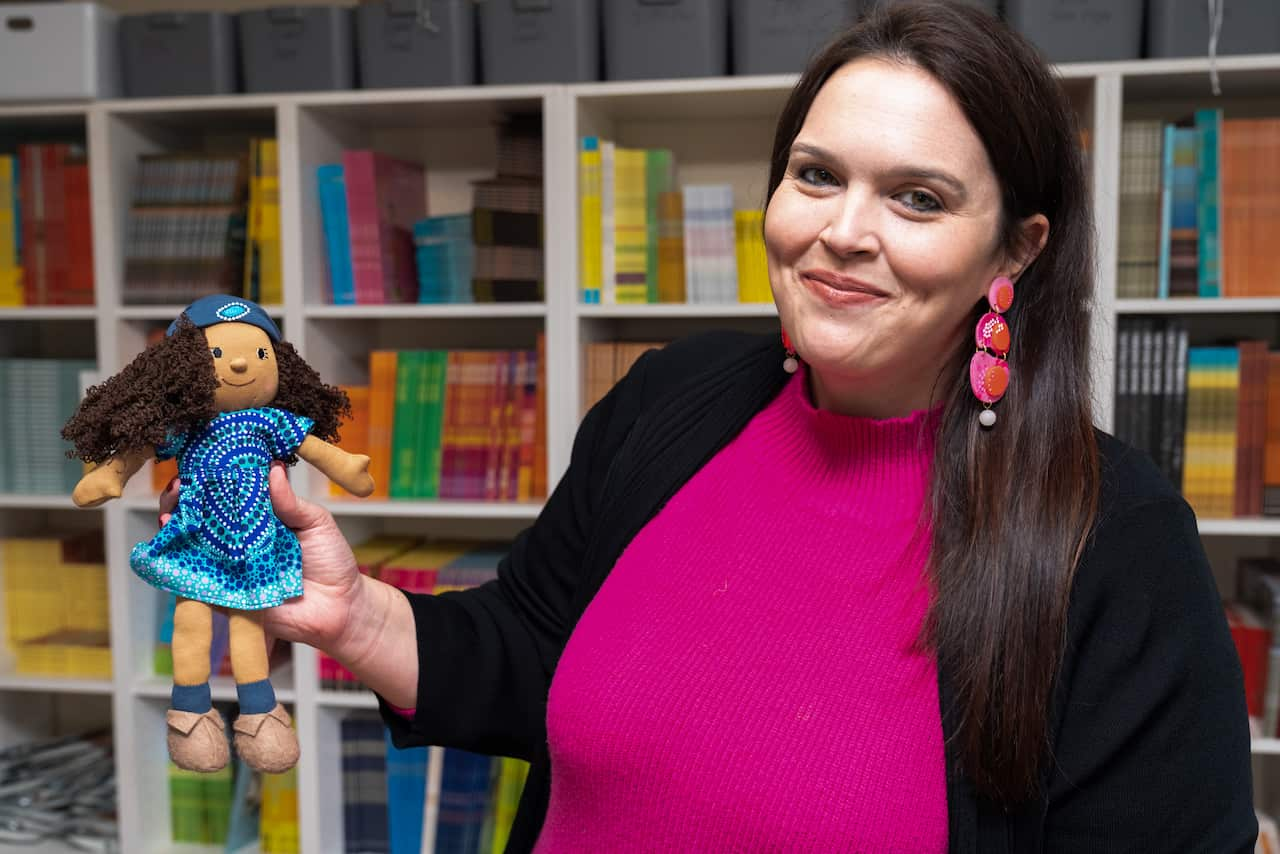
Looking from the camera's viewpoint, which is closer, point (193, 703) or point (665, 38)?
point (193, 703)

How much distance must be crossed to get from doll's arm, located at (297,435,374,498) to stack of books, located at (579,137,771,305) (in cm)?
113

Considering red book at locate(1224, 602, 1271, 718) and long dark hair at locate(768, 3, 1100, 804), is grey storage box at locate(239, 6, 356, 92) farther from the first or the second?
red book at locate(1224, 602, 1271, 718)

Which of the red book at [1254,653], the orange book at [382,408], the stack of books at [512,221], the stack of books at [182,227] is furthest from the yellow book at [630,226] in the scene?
the red book at [1254,653]

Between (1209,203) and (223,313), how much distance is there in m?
1.68

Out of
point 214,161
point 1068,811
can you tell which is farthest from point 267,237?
point 1068,811

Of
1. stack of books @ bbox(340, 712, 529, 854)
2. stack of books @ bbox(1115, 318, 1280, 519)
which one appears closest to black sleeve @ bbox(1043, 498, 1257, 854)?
stack of books @ bbox(1115, 318, 1280, 519)

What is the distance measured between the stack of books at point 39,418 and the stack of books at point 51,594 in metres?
0.16

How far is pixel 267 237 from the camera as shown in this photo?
2137mm

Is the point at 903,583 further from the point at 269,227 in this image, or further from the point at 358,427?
the point at 269,227

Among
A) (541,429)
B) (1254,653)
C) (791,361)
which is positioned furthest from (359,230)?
(1254,653)

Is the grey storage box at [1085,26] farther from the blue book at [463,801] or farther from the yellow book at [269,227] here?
the blue book at [463,801]

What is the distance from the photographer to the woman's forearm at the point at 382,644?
1.04m

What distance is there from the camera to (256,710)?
917 mm

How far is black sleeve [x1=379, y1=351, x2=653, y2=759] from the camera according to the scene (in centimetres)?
111
